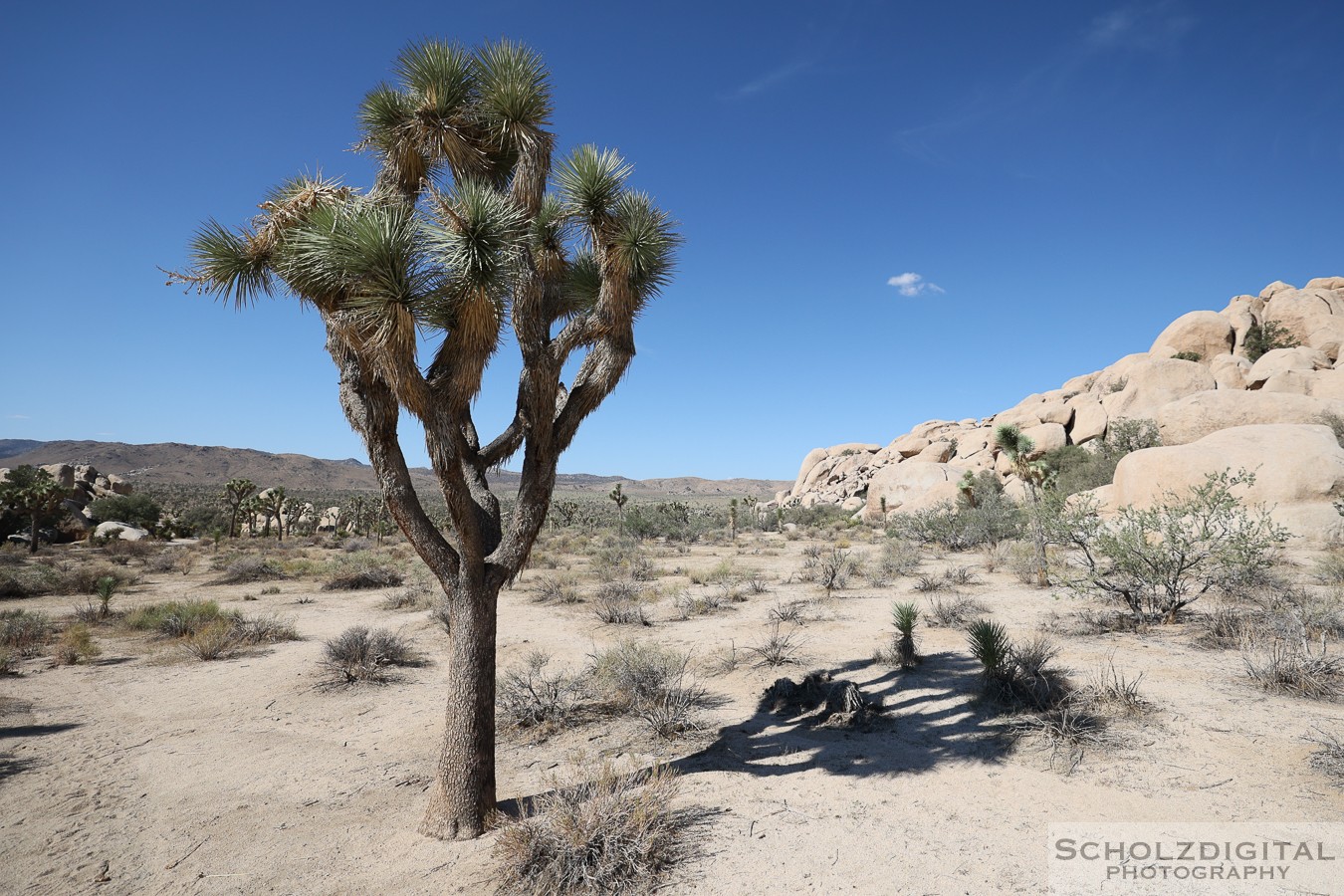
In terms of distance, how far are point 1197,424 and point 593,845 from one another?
26649 mm

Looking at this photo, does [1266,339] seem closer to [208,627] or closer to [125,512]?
[208,627]

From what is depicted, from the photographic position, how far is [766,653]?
27.4 feet

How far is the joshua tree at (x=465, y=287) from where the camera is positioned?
399cm

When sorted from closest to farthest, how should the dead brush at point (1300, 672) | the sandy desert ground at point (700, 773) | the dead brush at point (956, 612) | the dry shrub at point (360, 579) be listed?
the sandy desert ground at point (700, 773)
the dead brush at point (1300, 672)
the dead brush at point (956, 612)
the dry shrub at point (360, 579)

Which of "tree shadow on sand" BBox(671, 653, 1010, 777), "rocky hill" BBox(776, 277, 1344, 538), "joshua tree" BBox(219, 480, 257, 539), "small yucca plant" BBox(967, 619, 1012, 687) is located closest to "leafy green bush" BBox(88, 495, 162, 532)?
"joshua tree" BBox(219, 480, 257, 539)

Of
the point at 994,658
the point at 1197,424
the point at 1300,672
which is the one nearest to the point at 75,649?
the point at 994,658

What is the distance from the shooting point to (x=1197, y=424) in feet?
71.1

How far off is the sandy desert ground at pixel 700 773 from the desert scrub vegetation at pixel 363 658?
31 centimetres

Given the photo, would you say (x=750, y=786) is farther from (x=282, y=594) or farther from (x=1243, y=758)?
(x=282, y=594)

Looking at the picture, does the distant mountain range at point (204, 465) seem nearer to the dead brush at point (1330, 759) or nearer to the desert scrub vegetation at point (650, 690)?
the desert scrub vegetation at point (650, 690)

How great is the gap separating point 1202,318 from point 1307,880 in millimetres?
42297

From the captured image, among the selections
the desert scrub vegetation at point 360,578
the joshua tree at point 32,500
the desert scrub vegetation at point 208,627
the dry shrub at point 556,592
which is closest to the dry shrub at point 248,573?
the desert scrub vegetation at point 360,578

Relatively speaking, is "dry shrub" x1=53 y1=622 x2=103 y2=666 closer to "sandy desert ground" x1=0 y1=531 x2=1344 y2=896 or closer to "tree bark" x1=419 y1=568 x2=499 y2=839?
"sandy desert ground" x1=0 y1=531 x2=1344 y2=896

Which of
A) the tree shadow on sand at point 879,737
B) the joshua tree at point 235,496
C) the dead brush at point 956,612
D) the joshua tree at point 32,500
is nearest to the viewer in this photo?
the tree shadow on sand at point 879,737
